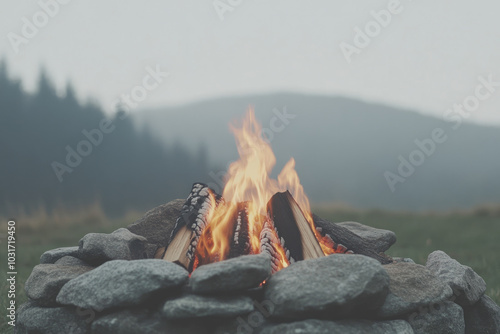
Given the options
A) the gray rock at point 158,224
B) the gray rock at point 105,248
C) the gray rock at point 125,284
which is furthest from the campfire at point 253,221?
the gray rock at point 125,284

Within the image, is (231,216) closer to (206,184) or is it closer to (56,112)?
(206,184)

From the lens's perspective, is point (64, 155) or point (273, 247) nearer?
point (273, 247)

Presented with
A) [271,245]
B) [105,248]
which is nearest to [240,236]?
[271,245]

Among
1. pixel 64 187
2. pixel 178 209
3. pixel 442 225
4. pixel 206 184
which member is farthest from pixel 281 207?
pixel 64 187

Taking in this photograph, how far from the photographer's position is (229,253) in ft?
14.3

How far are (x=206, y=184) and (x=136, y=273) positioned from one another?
1896 millimetres

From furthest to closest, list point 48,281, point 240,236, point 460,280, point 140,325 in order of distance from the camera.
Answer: point 240,236
point 460,280
point 48,281
point 140,325

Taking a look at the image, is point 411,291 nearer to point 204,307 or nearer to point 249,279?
point 249,279

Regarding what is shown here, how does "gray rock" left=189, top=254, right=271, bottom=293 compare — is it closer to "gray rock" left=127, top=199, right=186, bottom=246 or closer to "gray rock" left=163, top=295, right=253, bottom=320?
"gray rock" left=163, top=295, right=253, bottom=320

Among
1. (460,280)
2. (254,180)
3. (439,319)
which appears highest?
(254,180)

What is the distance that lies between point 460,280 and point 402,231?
8.09 m

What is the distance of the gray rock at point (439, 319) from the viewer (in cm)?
377

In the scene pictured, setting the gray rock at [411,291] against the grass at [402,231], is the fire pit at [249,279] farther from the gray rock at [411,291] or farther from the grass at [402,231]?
the grass at [402,231]

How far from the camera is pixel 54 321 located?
3816mm
